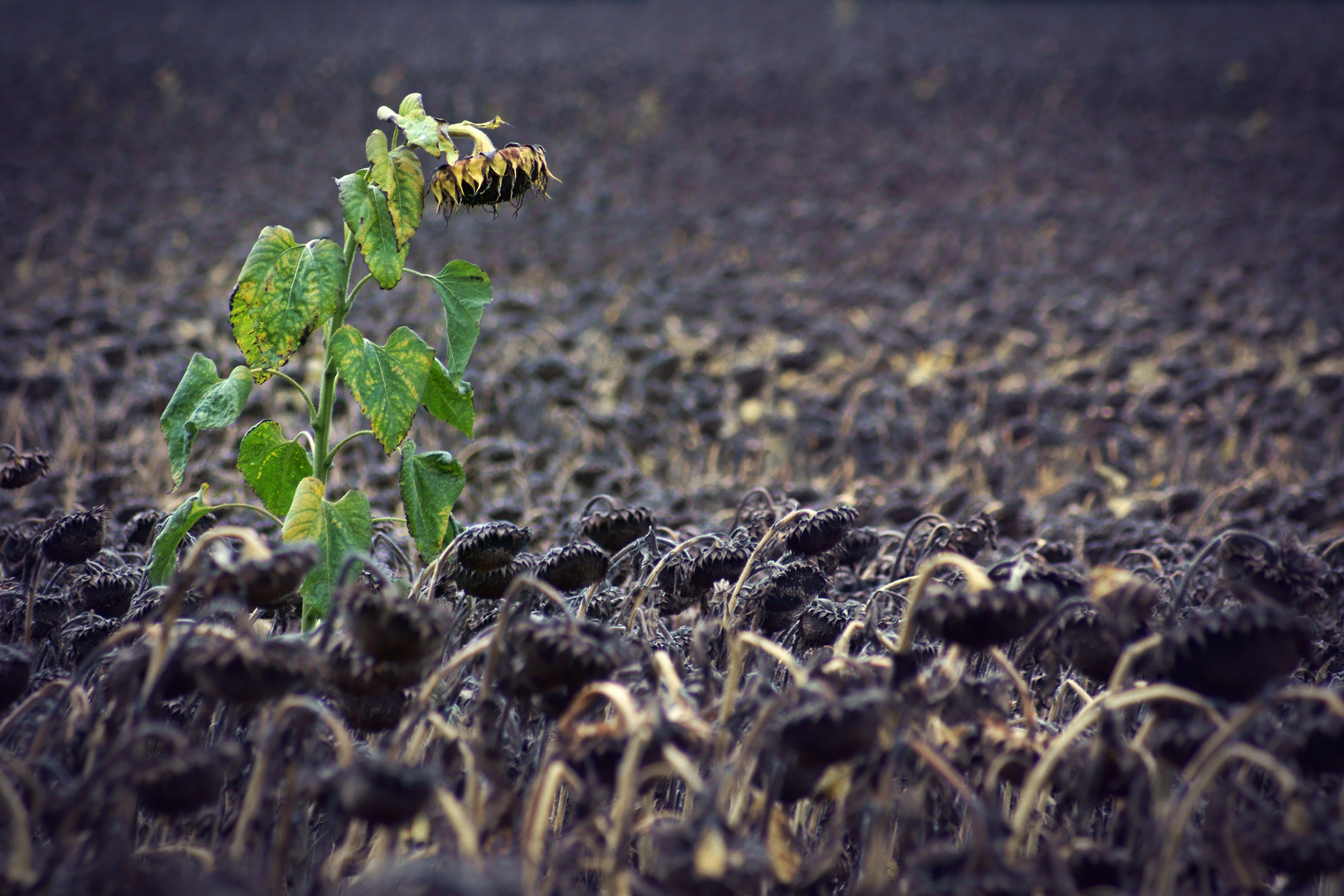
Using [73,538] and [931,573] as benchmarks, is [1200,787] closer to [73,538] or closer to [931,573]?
[931,573]

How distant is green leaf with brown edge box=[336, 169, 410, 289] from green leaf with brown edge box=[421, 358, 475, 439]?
0.77 ft

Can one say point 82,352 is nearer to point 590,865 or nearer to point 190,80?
point 590,865

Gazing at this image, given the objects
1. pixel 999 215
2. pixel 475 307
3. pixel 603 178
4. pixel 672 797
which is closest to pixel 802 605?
pixel 672 797

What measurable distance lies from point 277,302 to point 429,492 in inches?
18.5

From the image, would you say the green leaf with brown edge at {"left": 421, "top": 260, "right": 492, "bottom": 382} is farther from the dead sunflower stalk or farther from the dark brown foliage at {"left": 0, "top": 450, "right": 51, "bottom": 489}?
the dark brown foliage at {"left": 0, "top": 450, "right": 51, "bottom": 489}

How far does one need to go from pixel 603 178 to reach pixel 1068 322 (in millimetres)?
6060

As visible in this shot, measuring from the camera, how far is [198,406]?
1.68 meters

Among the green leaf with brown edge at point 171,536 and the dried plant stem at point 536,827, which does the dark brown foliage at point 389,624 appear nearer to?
the dried plant stem at point 536,827

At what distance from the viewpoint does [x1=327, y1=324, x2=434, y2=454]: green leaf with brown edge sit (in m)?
1.71

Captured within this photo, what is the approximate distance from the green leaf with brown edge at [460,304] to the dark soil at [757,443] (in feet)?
1.52

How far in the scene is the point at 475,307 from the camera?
71.5 inches

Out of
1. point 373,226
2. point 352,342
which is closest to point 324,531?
point 352,342

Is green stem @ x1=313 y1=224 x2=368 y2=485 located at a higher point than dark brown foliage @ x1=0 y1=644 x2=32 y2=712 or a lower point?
higher

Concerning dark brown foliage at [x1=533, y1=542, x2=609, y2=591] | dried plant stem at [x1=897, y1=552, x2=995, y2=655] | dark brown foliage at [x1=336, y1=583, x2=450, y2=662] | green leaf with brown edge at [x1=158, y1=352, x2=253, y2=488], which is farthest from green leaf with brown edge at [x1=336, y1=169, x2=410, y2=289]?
dried plant stem at [x1=897, y1=552, x2=995, y2=655]
